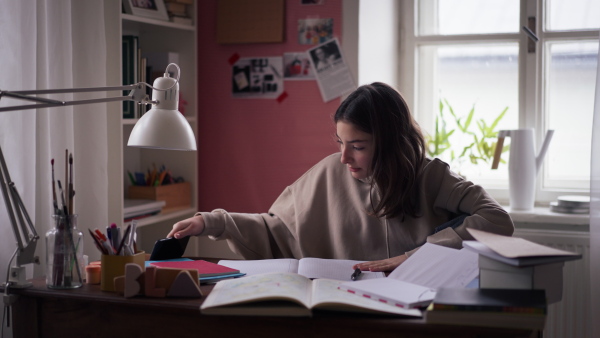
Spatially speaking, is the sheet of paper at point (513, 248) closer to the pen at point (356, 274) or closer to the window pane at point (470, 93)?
the pen at point (356, 274)

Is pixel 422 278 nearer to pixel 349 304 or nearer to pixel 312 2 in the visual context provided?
pixel 349 304

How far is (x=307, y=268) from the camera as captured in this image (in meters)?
1.68

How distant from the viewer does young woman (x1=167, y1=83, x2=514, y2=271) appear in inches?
77.1

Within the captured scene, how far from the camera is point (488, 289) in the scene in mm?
1345

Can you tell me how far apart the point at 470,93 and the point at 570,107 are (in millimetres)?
426

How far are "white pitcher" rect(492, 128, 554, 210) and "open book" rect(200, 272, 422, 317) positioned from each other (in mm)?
1581

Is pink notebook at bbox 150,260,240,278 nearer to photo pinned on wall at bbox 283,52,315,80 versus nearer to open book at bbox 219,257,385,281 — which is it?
open book at bbox 219,257,385,281

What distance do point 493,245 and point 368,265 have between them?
0.41 meters

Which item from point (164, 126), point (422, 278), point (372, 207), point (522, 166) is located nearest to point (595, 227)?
point (522, 166)

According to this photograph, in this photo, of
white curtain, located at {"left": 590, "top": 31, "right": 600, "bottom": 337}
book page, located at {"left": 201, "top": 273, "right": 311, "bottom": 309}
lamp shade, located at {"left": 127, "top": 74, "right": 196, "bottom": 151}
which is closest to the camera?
book page, located at {"left": 201, "top": 273, "right": 311, "bottom": 309}

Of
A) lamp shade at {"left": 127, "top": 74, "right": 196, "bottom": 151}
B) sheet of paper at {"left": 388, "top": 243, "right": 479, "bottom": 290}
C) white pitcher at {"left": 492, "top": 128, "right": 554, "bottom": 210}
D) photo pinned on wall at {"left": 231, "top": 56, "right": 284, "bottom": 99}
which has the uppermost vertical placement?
photo pinned on wall at {"left": 231, "top": 56, "right": 284, "bottom": 99}

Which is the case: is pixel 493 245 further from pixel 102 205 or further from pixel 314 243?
pixel 102 205

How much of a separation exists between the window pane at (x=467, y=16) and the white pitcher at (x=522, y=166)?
0.52 m

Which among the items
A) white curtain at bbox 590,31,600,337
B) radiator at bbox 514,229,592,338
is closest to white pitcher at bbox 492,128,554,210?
radiator at bbox 514,229,592,338
